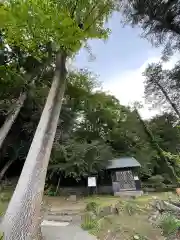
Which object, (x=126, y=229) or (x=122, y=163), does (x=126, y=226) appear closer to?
(x=126, y=229)

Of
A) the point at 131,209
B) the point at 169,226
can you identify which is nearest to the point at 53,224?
the point at 131,209

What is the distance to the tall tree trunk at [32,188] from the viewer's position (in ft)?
11.5

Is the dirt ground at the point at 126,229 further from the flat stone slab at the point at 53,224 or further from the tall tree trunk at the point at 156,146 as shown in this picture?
the tall tree trunk at the point at 156,146

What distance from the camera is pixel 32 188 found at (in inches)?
162

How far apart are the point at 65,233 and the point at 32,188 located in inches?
81.1

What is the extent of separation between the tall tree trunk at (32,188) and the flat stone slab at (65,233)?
4.84 ft

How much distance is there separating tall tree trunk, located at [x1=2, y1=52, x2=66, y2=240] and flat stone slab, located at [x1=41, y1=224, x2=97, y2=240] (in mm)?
1475

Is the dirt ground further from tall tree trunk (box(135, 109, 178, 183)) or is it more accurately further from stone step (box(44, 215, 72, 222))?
tall tree trunk (box(135, 109, 178, 183))

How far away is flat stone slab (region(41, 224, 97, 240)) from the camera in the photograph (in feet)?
16.1

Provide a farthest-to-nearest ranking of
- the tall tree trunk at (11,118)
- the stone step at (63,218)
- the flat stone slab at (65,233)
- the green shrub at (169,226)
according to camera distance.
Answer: the tall tree trunk at (11,118) < the stone step at (63,218) < the green shrub at (169,226) < the flat stone slab at (65,233)

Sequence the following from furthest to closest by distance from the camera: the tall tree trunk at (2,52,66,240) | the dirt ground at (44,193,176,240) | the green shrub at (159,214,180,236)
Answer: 1. the green shrub at (159,214,180,236)
2. the dirt ground at (44,193,176,240)
3. the tall tree trunk at (2,52,66,240)

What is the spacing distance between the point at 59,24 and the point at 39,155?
12.6ft

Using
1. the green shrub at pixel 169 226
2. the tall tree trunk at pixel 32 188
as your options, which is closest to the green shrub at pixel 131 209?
the green shrub at pixel 169 226

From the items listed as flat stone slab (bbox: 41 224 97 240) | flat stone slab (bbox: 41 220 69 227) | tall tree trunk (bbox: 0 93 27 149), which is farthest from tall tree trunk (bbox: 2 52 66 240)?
tall tree trunk (bbox: 0 93 27 149)
